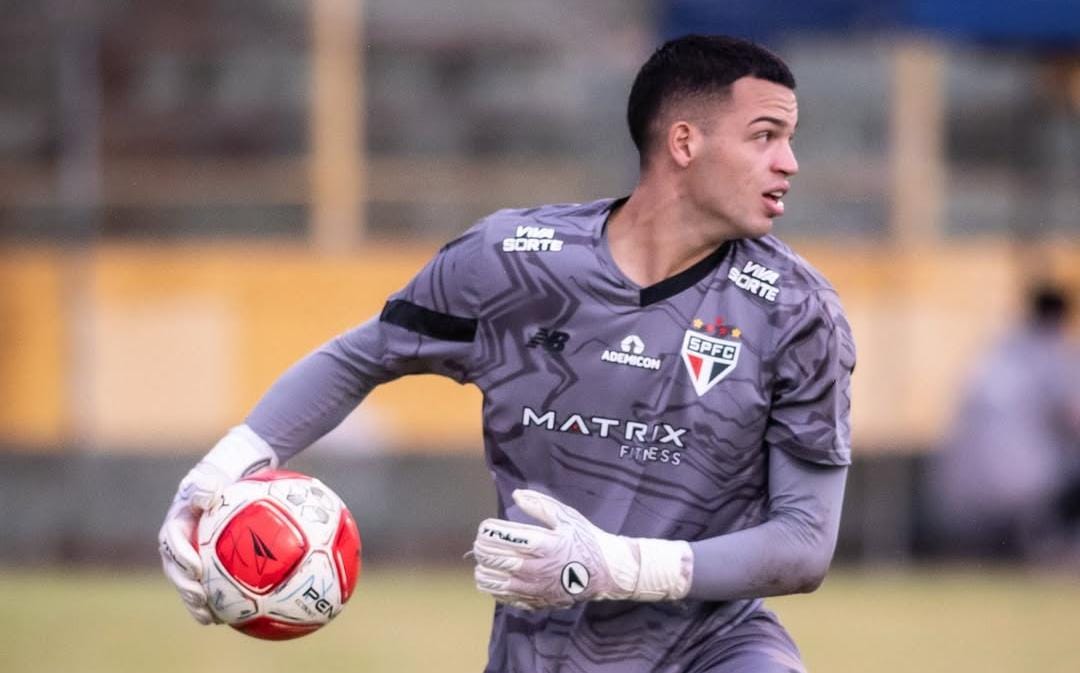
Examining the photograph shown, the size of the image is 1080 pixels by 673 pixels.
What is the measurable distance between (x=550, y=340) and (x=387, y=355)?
0.47 m

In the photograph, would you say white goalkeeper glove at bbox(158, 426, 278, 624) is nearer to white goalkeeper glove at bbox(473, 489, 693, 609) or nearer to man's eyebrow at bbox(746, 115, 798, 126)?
white goalkeeper glove at bbox(473, 489, 693, 609)

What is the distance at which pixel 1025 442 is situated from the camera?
15961 mm

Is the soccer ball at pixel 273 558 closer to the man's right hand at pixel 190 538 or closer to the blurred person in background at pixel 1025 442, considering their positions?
the man's right hand at pixel 190 538

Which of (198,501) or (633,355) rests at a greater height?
(633,355)

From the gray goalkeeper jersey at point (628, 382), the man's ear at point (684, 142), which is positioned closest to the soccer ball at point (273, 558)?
the gray goalkeeper jersey at point (628, 382)

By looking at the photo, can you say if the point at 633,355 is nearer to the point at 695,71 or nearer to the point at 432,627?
the point at 695,71

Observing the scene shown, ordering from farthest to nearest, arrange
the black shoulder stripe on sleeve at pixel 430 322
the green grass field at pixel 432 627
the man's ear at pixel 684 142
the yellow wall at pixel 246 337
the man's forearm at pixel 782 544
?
the yellow wall at pixel 246 337
the green grass field at pixel 432 627
the black shoulder stripe on sleeve at pixel 430 322
the man's ear at pixel 684 142
the man's forearm at pixel 782 544

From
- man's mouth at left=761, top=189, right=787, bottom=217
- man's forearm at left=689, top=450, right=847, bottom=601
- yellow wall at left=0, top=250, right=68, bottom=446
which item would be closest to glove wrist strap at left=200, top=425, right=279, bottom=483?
man's forearm at left=689, top=450, right=847, bottom=601

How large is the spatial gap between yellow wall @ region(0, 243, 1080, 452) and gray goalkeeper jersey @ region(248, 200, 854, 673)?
33.2 ft

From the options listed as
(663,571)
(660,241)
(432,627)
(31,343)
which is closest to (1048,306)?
(432,627)

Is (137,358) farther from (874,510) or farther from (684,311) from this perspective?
(684,311)

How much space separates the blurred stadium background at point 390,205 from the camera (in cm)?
1561

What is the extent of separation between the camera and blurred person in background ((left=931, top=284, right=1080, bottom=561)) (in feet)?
52.1

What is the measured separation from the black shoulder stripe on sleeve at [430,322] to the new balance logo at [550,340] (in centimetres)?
17
